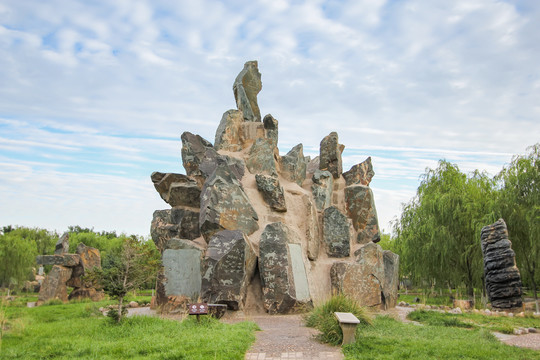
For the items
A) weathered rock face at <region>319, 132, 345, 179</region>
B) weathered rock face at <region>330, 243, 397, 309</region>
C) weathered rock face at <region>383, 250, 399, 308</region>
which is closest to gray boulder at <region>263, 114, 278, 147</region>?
weathered rock face at <region>319, 132, 345, 179</region>

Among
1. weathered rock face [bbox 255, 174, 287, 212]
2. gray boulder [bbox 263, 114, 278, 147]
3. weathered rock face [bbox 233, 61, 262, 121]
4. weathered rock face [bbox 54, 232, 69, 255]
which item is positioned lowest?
weathered rock face [bbox 54, 232, 69, 255]

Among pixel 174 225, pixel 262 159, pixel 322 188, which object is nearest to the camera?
pixel 174 225

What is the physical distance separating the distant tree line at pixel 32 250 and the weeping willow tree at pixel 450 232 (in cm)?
1141

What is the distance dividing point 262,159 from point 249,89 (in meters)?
4.06

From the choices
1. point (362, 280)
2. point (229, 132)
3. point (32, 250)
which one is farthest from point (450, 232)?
point (32, 250)

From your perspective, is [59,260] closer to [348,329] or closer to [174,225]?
[174,225]

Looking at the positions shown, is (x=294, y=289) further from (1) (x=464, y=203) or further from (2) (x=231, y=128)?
(1) (x=464, y=203)

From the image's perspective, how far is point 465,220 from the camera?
19141 millimetres

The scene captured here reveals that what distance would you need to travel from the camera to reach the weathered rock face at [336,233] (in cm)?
1488

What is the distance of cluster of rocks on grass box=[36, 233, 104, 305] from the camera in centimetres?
1736

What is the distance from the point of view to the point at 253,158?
1580 cm

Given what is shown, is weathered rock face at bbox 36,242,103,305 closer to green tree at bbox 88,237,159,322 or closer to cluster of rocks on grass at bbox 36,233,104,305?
cluster of rocks on grass at bbox 36,233,104,305

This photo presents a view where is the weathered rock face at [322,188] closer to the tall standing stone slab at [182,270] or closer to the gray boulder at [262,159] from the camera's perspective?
the gray boulder at [262,159]

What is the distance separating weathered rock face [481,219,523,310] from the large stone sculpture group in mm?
2897
